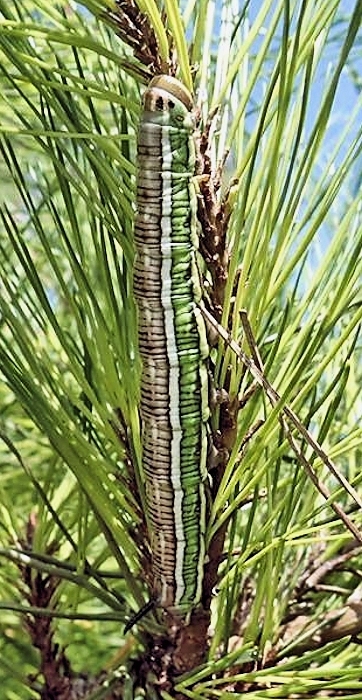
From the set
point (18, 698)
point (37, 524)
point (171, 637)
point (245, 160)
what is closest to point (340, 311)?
point (245, 160)

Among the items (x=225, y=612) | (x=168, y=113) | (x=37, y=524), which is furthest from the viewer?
(x=37, y=524)

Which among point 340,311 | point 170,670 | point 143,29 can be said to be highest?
point 143,29

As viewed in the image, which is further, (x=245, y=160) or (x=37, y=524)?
(x=37, y=524)

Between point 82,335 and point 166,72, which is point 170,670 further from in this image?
point 166,72

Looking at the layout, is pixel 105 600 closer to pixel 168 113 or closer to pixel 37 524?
pixel 37 524

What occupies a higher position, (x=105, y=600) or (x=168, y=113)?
(x=168, y=113)

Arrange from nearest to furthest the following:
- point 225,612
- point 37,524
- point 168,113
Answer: point 168,113 → point 225,612 → point 37,524

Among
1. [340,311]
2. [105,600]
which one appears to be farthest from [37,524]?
[340,311]
